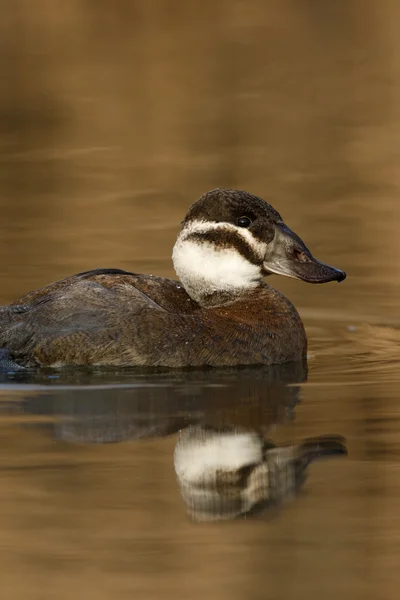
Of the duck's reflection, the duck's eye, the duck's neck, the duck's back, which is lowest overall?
the duck's reflection

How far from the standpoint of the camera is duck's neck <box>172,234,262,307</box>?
32.3 feet

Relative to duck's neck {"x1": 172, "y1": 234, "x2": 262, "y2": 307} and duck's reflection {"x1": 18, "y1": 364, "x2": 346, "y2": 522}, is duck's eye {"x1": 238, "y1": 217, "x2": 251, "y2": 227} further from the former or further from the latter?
duck's reflection {"x1": 18, "y1": 364, "x2": 346, "y2": 522}

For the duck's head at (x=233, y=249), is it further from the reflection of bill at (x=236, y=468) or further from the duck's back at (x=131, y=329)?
the reflection of bill at (x=236, y=468)

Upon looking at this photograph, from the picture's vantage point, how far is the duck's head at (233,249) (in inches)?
387

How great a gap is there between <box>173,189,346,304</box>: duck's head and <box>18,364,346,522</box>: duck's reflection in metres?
0.66

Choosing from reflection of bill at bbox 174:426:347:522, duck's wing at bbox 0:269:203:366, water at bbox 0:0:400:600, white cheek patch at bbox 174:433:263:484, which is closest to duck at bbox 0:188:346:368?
duck's wing at bbox 0:269:203:366

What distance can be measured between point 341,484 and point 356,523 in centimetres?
53

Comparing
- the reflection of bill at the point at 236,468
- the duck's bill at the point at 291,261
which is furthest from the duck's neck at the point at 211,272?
the reflection of bill at the point at 236,468

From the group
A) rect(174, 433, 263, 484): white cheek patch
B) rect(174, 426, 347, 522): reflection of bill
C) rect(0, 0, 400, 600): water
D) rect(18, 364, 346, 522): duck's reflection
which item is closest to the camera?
rect(0, 0, 400, 600): water

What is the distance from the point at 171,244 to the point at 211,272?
4.07 metres

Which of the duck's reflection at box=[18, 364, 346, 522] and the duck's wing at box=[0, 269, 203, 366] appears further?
the duck's wing at box=[0, 269, 203, 366]

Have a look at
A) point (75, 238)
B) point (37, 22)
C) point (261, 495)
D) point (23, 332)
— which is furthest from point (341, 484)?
point (37, 22)

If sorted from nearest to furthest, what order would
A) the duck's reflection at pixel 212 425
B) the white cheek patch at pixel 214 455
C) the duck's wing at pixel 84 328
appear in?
the duck's reflection at pixel 212 425, the white cheek patch at pixel 214 455, the duck's wing at pixel 84 328

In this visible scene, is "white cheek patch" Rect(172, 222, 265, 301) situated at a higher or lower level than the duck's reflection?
higher
